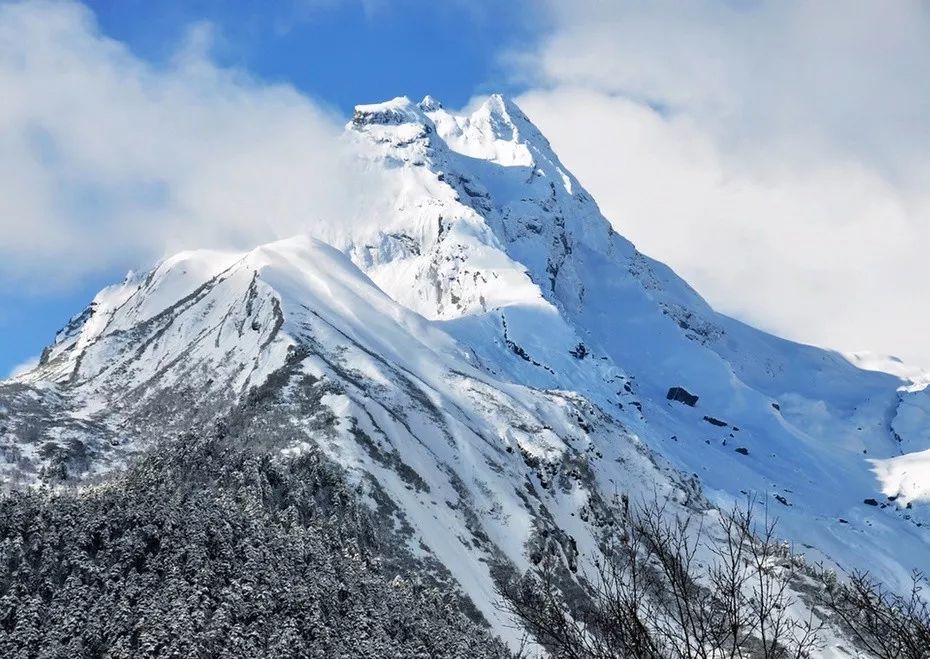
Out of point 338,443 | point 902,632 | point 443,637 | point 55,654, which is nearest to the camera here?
point 902,632

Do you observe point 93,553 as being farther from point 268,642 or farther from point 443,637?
point 443,637

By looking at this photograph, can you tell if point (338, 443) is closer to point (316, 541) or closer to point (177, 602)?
point (316, 541)

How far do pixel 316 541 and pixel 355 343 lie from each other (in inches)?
3180

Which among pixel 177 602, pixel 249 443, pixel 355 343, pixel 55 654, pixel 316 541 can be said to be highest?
pixel 355 343

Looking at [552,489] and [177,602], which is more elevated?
[552,489]

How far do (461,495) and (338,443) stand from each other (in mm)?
Answer: 19896

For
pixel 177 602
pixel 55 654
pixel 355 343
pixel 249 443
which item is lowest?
pixel 55 654

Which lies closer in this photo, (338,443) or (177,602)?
(177,602)

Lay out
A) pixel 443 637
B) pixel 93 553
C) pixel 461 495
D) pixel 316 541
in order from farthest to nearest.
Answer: pixel 461 495 < pixel 316 541 < pixel 443 637 < pixel 93 553

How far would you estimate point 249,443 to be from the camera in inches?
4943

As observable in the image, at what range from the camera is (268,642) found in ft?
209

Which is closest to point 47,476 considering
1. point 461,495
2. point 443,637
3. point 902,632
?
point 461,495

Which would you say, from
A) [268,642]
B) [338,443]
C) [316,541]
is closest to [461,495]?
[338,443]

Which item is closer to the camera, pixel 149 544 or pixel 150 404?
pixel 149 544
